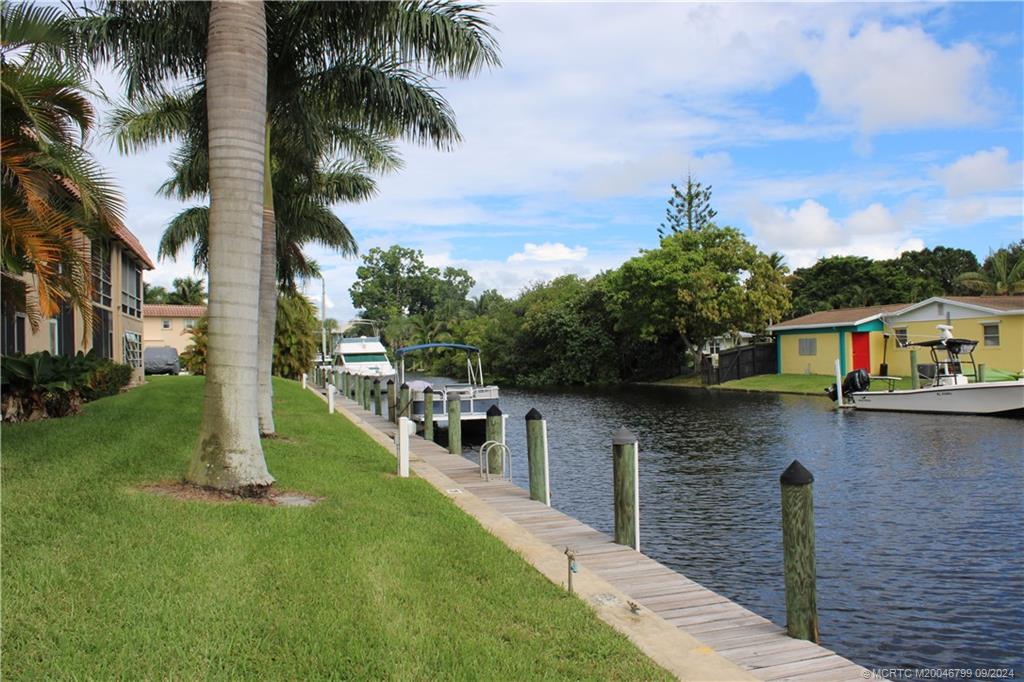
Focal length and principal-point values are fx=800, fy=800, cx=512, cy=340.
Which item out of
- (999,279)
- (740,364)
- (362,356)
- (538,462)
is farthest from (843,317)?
(538,462)

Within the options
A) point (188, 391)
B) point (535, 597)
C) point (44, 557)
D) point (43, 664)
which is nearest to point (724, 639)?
point (535, 597)

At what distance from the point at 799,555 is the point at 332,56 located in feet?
33.2

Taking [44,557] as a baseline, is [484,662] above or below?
below

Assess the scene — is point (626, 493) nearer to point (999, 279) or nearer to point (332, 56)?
point (332, 56)

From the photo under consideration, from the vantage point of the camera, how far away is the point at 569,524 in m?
9.16

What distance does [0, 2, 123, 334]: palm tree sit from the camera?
28.3 feet

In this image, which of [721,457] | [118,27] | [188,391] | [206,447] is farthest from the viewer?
[188,391]

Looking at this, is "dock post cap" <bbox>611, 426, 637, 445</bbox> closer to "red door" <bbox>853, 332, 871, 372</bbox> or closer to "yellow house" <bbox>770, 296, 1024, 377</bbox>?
"yellow house" <bbox>770, 296, 1024, 377</bbox>

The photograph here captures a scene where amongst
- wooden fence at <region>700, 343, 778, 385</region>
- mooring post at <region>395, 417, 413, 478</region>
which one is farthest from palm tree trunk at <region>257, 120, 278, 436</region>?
wooden fence at <region>700, 343, 778, 385</region>

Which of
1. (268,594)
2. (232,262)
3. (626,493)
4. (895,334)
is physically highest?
(232,262)

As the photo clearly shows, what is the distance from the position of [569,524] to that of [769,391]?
31696 mm

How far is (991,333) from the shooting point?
32031mm

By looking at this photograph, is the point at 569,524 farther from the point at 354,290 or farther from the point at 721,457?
the point at 354,290

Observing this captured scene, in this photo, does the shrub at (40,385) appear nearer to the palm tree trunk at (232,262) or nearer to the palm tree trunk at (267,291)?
the palm tree trunk at (267,291)
